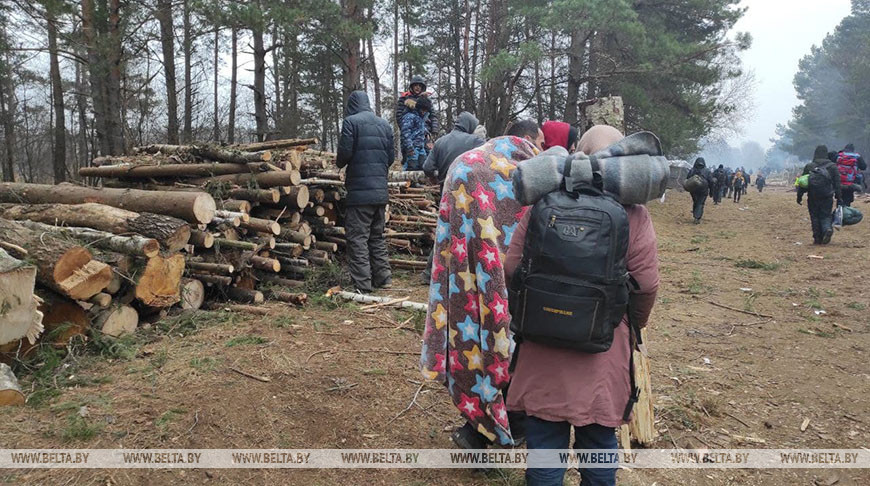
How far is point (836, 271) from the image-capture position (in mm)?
8070

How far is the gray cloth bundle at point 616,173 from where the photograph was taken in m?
1.86

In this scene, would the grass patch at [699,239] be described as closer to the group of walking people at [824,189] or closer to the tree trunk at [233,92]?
the group of walking people at [824,189]

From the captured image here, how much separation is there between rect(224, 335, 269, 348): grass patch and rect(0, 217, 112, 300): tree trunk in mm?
1071

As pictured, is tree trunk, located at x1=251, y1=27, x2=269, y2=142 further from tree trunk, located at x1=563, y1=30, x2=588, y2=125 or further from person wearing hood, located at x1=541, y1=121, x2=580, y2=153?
person wearing hood, located at x1=541, y1=121, x2=580, y2=153

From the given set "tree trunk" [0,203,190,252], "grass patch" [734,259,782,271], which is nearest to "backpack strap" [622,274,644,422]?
"tree trunk" [0,203,190,252]

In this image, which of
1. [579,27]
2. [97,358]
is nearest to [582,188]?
[97,358]

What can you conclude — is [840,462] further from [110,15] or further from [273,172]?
[110,15]

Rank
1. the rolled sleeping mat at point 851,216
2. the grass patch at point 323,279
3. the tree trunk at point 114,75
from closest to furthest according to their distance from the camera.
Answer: the grass patch at point 323,279 < the tree trunk at point 114,75 < the rolled sleeping mat at point 851,216

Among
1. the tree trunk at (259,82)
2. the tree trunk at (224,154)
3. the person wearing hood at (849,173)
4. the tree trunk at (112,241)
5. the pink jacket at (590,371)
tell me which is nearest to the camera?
the pink jacket at (590,371)

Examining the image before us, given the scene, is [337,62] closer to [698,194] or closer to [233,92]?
[233,92]

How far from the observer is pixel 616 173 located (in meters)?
1.88

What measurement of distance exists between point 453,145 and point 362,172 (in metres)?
1.11

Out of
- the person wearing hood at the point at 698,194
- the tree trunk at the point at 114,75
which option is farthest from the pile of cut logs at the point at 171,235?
the person wearing hood at the point at 698,194

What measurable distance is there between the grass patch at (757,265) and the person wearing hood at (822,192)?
219 cm
